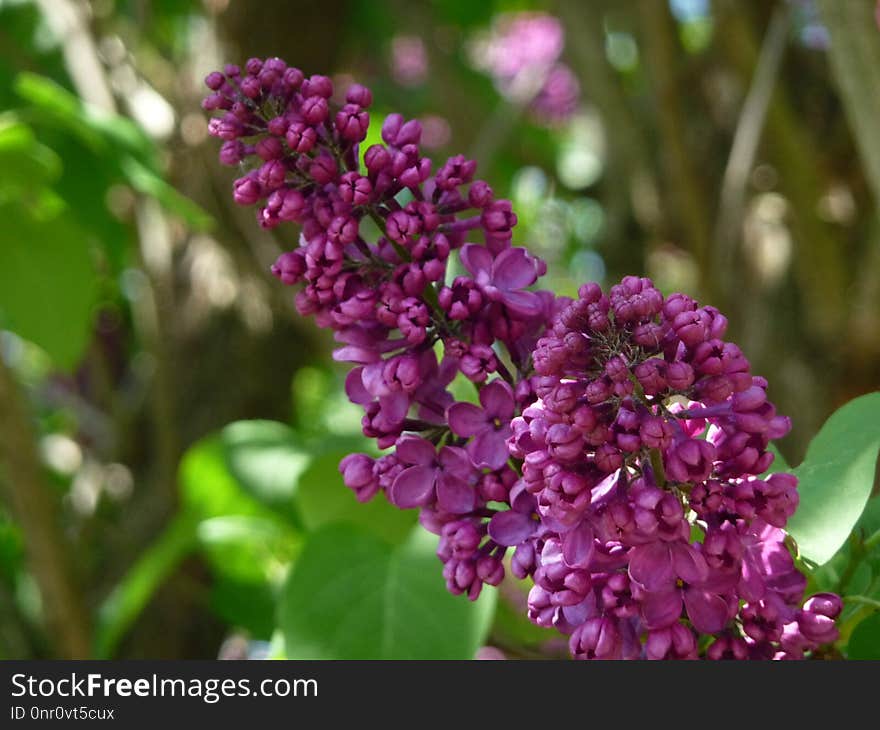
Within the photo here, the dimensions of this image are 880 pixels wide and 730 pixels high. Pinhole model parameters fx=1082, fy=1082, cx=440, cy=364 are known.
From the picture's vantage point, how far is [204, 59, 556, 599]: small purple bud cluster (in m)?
0.52

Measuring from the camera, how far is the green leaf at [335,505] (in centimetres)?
86

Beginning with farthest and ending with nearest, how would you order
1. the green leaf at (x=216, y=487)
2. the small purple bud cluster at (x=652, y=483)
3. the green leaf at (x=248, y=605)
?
the green leaf at (x=248, y=605) → the green leaf at (x=216, y=487) → the small purple bud cluster at (x=652, y=483)

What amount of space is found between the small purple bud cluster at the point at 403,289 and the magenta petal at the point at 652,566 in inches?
2.9

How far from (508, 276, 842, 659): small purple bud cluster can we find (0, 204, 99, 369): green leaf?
2.25ft

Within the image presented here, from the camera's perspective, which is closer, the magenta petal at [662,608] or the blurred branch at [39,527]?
the magenta petal at [662,608]

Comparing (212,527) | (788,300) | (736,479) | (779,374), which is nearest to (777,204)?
(788,300)

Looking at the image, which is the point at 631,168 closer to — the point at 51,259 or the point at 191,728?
the point at 51,259

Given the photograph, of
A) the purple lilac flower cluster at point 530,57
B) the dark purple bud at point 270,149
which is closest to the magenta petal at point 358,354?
the dark purple bud at point 270,149

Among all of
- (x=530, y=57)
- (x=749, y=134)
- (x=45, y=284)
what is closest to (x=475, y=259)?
(x=45, y=284)

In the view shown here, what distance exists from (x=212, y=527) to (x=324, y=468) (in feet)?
0.91

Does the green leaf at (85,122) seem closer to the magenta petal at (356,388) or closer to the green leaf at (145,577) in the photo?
the green leaf at (145,577)

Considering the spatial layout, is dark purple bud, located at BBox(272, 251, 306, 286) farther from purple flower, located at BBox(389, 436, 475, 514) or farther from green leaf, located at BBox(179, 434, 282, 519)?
green leaf, located at BBox(179, 434, 282, 519)

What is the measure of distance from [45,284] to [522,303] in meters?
0.67

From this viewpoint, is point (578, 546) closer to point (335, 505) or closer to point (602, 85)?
point (335, 505)
